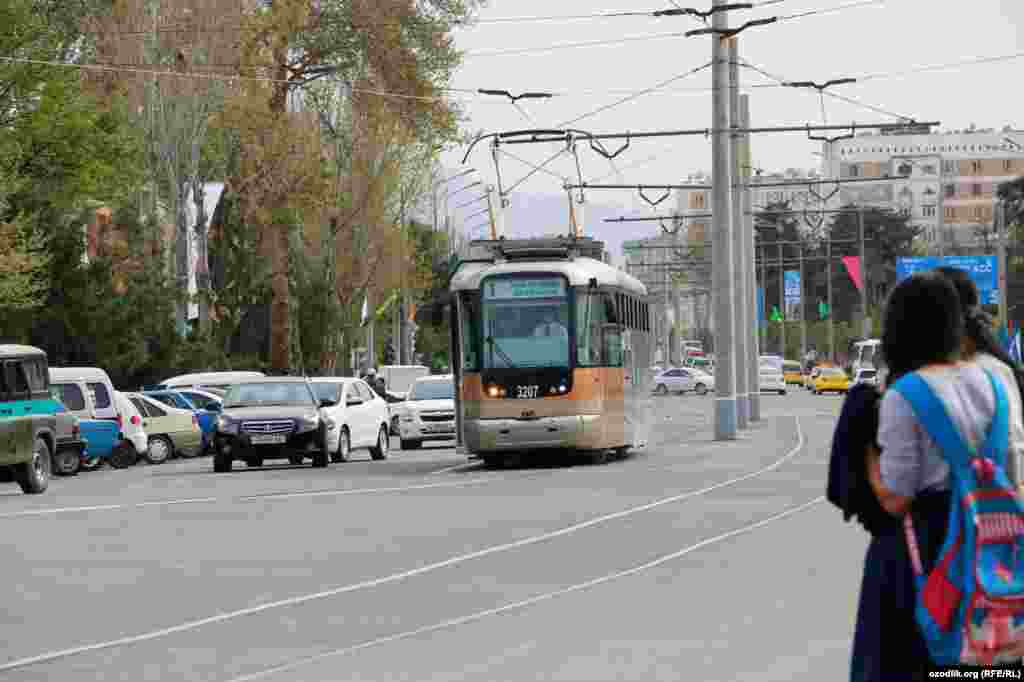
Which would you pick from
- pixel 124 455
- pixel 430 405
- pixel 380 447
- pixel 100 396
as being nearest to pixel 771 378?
pixel 430 405

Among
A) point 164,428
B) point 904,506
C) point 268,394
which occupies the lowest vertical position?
point 164,428

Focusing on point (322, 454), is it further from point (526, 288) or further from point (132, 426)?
point (132, 426)

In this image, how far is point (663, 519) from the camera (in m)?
22.7

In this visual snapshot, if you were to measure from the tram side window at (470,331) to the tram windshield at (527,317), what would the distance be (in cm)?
11

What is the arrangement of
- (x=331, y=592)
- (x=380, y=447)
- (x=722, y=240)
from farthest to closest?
(x=722, y=240) < (x=380, y=447) < (x=331, y=592)

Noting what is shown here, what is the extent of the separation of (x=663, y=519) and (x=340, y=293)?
55.1 m

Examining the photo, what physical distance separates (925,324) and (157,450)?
137 ft

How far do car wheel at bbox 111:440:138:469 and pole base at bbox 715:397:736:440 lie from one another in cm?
1098

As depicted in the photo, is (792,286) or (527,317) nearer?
(527,317)

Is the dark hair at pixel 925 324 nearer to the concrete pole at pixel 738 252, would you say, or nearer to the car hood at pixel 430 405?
the car hood at pixel 430 405

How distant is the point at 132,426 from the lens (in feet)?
148

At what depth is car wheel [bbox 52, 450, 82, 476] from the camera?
40.1 m

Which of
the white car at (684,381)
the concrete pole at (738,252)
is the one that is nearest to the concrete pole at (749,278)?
the concrete pole at (738,252)

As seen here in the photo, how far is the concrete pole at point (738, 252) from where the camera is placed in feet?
177
